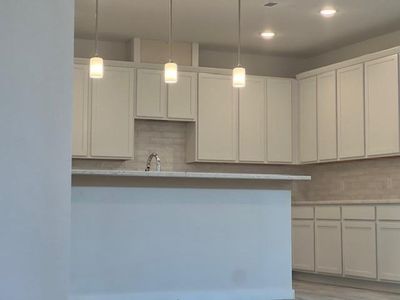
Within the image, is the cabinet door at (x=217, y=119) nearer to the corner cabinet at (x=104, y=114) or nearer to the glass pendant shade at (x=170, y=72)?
the corner cabinet at (x=104, y=114)

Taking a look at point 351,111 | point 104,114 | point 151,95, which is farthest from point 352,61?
point 104,114

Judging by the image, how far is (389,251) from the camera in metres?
6.24

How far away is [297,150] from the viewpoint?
814cm

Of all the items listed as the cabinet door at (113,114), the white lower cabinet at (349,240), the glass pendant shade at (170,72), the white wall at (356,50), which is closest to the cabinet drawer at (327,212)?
the white lower cabinet at (349,240)

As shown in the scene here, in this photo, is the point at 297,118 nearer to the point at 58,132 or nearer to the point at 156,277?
the point at 156,277

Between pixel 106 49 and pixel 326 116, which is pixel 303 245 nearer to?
pixel 326 116

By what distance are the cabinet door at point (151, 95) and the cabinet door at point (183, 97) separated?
0.08m

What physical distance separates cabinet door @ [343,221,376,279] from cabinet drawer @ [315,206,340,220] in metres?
0.15

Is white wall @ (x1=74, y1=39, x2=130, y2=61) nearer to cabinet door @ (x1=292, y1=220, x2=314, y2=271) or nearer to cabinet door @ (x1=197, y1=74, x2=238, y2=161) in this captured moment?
cabinet door @ (x1=197, y1=74, x2=238, y2=161)

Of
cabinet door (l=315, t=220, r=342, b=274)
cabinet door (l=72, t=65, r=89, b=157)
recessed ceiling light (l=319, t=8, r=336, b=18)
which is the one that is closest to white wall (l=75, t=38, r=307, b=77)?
cabinet door (l=72, t=65, r=89, b=157)

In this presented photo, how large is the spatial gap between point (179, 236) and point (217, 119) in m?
2.98

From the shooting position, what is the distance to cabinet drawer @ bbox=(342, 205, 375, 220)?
644 centimetres

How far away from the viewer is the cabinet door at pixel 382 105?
6.61 meters

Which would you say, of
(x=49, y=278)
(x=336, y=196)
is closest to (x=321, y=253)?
(x=336, y=196)
